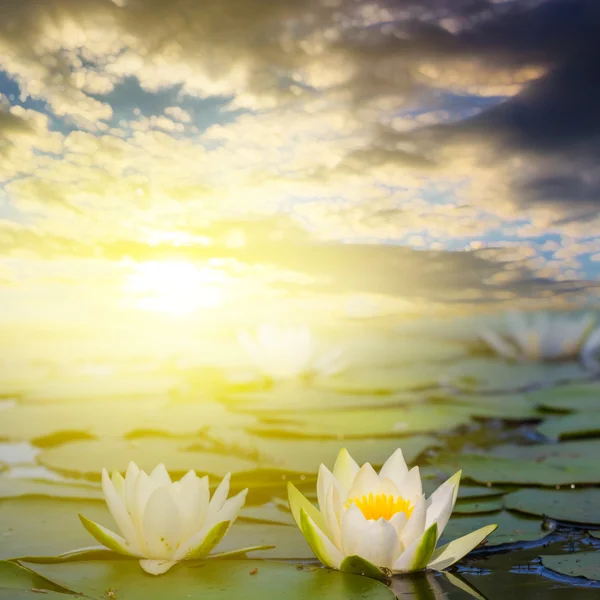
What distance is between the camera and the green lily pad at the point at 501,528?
1574 mm

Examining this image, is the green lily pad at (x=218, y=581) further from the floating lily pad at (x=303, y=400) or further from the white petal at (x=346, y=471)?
the floating lily pad at (x=303, y=400)

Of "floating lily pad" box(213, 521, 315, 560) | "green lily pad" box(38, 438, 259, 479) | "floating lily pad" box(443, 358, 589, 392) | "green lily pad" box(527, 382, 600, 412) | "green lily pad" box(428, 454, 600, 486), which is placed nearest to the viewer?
"floating lily pad" box(213, 521, 315, 560)

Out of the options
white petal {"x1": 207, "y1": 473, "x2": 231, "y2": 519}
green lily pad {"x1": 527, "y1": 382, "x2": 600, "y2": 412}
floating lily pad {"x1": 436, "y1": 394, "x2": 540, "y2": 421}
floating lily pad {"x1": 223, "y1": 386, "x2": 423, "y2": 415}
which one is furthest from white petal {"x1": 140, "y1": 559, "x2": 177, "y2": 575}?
green lily pad {"x1": 527, "y1": 382, "x2": 600, "y2": 412}

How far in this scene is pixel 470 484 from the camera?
213 cm

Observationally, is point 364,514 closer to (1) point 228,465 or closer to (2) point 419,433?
(1) point 228,465

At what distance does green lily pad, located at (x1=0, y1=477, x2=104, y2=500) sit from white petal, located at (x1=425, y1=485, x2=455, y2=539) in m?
1.04

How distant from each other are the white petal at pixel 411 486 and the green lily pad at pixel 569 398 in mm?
2346

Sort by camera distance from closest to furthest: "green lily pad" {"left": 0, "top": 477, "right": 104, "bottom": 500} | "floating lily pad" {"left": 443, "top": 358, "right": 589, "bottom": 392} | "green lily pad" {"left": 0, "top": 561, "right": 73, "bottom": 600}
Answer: "green lily pad" {"left": 0, "top": 561, "right": 73, "bottom": 600} < "green lily pad" {"left": 0, "top": 477, "right": 104, "bottom": 500} < "floating lily pad" {"left": 443, "top": 358, "right": 589, "bottom": 392}

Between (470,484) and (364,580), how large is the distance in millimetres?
985

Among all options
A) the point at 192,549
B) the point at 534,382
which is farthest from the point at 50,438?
the point at 534,382

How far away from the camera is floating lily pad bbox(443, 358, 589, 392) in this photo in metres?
4.75

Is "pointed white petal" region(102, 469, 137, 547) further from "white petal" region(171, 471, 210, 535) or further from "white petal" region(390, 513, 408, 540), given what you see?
"white petal" region(390, 513, 408, 540)

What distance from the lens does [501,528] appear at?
5.45 ft

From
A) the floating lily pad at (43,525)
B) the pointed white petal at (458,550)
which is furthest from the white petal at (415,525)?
the floating lily pad at (43,525)
